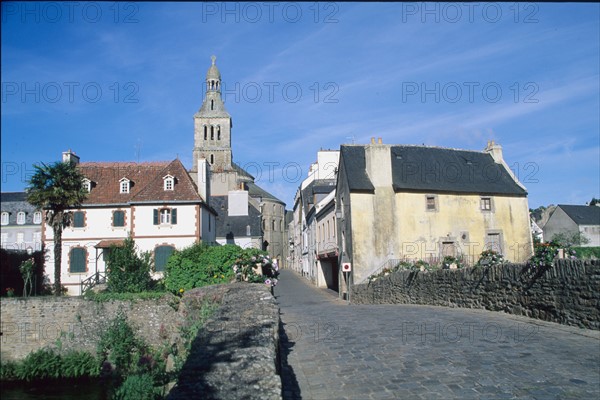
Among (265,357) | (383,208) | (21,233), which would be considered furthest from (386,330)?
(21,233)

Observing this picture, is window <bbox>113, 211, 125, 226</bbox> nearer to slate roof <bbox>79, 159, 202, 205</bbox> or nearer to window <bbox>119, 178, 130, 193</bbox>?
slate roof <bbox>79, 159, 202, 205</bbox>

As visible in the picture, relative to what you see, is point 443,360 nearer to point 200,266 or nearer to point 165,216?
point 200,266

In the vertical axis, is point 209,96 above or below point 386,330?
above

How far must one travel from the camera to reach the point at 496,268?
13812 mm

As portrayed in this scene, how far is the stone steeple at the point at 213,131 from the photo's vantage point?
234 ft

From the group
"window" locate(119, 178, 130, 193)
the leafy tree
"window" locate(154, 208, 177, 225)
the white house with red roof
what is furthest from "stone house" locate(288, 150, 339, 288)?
the leafy tree

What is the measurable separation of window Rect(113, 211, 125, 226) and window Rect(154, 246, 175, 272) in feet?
11.4

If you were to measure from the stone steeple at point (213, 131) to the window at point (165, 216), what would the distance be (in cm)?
3889

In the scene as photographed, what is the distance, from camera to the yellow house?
27.5m

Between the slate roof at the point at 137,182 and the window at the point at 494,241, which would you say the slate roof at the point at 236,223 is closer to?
the slate roof at the point at 137,182

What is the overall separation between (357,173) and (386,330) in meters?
17.9

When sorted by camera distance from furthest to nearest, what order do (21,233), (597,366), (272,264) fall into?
(21,233)
(272,264)
(597,366)

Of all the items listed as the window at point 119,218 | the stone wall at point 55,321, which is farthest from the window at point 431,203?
the window at point 119,218

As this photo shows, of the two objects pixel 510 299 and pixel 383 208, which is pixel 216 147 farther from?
pixel 510 299
